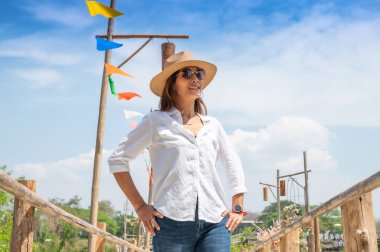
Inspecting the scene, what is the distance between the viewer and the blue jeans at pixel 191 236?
2.01 meters

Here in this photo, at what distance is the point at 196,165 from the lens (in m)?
2.09

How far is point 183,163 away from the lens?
2084 mm

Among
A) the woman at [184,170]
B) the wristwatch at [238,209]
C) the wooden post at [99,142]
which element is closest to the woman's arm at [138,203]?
the woman at [184,170]

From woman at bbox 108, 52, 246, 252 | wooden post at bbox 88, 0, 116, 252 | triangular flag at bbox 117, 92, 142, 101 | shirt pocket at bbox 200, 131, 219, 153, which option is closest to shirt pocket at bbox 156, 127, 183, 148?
woman at bbox 108, 52, 246, 252

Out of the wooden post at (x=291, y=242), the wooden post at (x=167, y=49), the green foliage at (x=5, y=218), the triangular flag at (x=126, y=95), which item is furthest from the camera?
the green foliage at (x=5, y=218)

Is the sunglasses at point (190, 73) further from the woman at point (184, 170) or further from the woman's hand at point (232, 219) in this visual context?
the woman's hand at point (232, 219)

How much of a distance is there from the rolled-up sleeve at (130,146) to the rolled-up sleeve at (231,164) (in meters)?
0.36

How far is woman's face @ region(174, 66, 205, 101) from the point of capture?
2303 mm

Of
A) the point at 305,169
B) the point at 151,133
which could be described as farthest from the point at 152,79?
the point at 305,169

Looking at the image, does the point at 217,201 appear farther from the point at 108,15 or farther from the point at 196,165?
the point at 108,15

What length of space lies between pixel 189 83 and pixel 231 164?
1.50 feet

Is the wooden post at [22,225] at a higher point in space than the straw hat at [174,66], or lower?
lower

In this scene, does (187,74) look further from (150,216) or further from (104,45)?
(104,45)

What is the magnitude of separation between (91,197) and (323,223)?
78.2m
